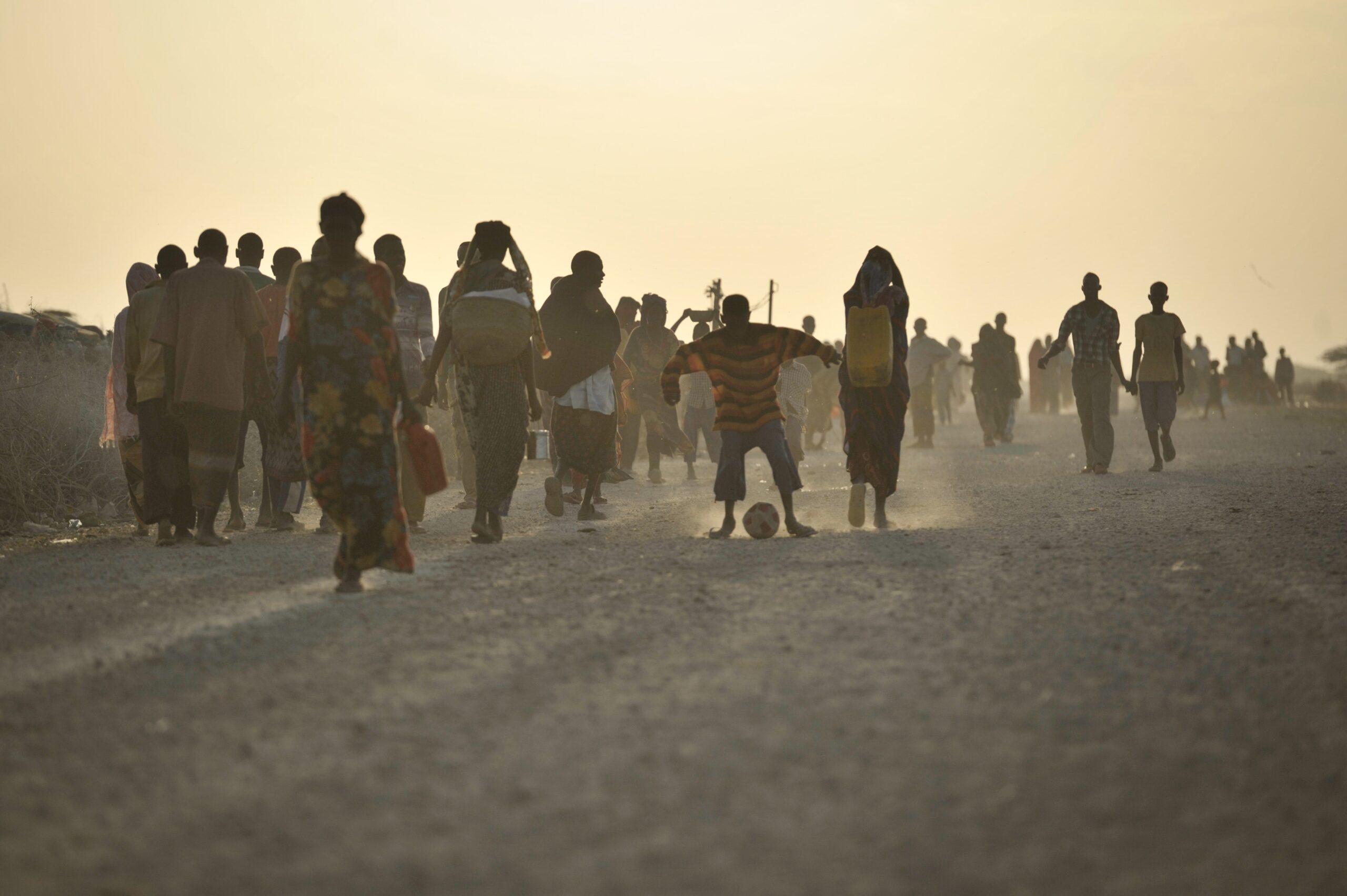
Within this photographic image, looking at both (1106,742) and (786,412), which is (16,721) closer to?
(1106,742)

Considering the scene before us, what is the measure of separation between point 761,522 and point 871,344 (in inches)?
64.4

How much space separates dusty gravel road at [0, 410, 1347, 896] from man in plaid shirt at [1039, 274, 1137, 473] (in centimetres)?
799

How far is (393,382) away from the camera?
688cm

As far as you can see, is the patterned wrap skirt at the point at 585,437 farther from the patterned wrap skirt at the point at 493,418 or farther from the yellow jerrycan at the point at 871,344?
the yellow jerrycan at the point at 871,344

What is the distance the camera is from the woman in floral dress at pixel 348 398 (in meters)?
6.64

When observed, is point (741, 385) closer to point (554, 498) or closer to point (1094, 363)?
point (554, 498)

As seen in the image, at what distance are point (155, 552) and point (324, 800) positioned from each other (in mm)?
5886

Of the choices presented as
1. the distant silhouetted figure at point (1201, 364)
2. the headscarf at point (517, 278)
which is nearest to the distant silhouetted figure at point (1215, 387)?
the distant silhouetted figure at point (1201, 364)

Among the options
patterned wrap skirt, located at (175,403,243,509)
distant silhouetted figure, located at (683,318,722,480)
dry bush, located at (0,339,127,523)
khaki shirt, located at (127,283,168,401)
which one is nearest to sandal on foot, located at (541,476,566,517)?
patterned wrap skirt, located at (175,403,243,509)

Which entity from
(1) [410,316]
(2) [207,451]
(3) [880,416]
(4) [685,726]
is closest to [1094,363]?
(3) [880,416]

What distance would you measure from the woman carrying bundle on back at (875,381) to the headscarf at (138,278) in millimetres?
5066

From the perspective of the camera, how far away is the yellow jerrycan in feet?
32.6

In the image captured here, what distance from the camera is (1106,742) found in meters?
4.06

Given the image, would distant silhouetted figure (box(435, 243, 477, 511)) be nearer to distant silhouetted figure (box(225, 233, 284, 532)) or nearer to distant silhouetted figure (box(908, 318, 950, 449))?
distant silhouetted figure (box(225, 233, 284, 532))
